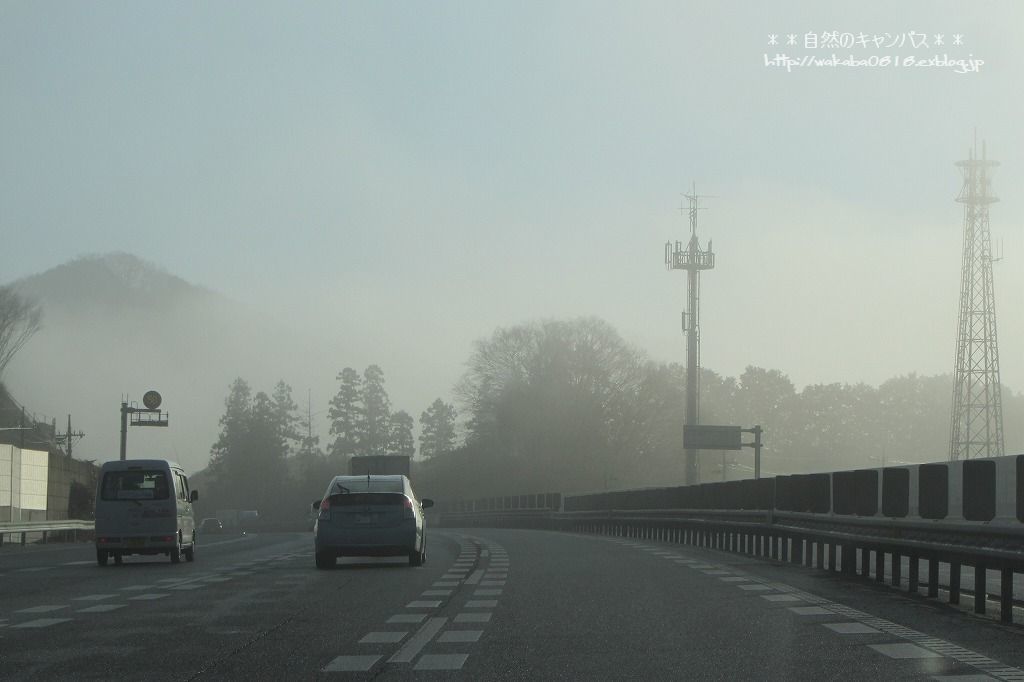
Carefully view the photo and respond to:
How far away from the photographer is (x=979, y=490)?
49.7ft

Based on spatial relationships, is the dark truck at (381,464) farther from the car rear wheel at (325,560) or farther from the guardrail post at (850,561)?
the guardrail post at (850,561)

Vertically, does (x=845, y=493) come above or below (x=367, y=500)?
above

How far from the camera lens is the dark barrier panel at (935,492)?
54.5ft

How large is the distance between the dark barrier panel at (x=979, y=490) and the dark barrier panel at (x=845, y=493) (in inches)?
205

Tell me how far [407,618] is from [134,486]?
15.3 metres

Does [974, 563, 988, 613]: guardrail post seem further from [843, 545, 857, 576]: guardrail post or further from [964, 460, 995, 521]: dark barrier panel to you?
[843, 545, 857, 576]: guardrail post

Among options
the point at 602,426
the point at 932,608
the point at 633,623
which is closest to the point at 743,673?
the point at 633,623

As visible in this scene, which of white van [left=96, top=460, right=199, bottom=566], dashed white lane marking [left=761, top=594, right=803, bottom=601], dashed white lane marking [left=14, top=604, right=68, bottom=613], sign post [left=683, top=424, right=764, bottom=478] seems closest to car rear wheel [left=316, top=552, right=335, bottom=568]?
white van [left=96, top=460, right=199, bottom=566]

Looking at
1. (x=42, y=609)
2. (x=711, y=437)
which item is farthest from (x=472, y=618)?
(x=711, y=437)

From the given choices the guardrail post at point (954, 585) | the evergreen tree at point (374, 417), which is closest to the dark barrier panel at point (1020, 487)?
the guardrail post at point (954, 585)

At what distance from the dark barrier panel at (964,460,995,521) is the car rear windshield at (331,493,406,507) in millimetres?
11986

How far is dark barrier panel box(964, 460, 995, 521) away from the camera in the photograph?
15094mm

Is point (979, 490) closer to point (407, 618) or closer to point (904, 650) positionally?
point (904, 650)

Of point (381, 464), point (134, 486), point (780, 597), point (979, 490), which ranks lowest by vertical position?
point (780, 597)
